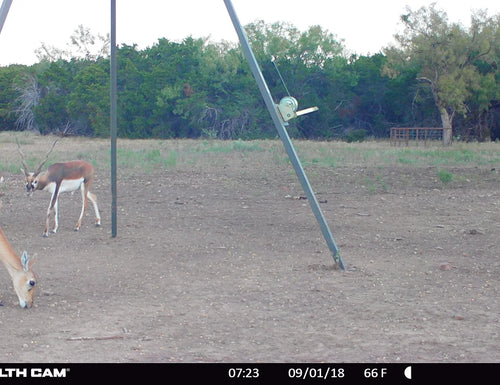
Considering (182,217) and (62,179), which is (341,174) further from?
(62,179)

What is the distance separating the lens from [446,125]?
124 feet

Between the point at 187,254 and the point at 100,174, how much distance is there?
9436 millimetres

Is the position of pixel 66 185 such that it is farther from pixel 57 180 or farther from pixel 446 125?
pixel 446 125

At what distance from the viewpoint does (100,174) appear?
712 inches

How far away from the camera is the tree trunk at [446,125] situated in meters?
36.1

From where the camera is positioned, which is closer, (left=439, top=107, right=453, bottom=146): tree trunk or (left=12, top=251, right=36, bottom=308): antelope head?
(left=12, top=251, right=36, bottom=308): antelope head

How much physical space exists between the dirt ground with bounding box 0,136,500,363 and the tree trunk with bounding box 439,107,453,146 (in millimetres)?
22307

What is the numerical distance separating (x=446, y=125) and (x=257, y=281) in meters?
32.3

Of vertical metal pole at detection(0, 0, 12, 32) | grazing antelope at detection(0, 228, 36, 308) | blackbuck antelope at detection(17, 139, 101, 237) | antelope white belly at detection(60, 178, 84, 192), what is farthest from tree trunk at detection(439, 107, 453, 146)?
grazing antelope at detection(0, 228, 36, 308)

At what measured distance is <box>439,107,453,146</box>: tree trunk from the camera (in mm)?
36125

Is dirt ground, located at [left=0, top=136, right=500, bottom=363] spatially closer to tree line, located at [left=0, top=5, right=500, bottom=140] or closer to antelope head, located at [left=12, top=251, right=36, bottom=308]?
antelope head, located at [left=12, top=251, right=36, bottom=308]

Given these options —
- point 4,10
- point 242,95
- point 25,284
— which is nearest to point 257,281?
point 25,284

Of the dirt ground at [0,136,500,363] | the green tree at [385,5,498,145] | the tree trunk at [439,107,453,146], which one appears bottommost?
the dirt ground at [0,136,500,363]

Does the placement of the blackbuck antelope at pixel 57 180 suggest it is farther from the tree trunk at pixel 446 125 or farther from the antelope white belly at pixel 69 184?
the tree trunk at pixel 446 125
